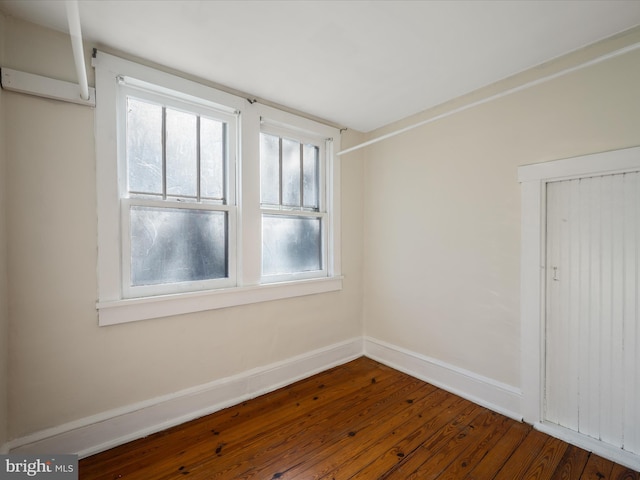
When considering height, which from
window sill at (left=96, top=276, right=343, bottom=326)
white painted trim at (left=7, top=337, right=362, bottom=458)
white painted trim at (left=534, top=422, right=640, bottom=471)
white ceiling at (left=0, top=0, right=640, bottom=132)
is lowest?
white painted trim at (left=534, top=422, right=640, bottom=471)

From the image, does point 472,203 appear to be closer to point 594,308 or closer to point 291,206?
point 594,308

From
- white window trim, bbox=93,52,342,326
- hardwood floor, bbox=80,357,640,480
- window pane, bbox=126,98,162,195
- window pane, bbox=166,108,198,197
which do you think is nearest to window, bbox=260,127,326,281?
white window trim, bbox=93,52,342,326

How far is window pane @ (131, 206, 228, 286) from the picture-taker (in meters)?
2.08

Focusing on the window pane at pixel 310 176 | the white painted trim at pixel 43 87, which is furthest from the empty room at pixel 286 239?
the window pane at pixel 310 176

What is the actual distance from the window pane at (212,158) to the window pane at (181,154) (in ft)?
0.20

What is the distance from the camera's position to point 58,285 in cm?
176

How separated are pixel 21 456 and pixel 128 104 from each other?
7.29 feet

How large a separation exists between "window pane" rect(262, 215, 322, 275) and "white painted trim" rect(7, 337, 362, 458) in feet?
2.88

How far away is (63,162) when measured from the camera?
1.77 metres

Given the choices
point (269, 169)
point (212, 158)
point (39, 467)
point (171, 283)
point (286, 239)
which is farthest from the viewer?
point (286, 239)

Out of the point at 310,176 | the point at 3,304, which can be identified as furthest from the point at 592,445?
the point at 3,304

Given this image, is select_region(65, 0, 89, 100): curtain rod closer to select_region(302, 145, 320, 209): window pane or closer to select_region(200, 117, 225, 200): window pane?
select_region(200, 117, 225, 200): window pane

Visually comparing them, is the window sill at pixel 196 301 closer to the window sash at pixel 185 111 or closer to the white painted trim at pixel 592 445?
the window sash at pixel 185 111

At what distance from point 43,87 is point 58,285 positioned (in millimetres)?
1161
